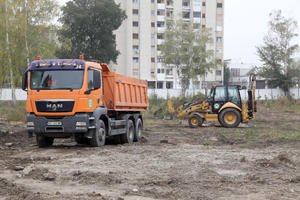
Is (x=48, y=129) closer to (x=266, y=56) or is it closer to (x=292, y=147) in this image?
(x=292, y=147)

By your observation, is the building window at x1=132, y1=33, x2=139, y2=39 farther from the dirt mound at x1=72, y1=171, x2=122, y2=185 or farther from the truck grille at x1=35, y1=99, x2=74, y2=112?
the dirt mound at x1=72, y1=171, x2=122, y2=185

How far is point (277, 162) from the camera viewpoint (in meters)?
10.7

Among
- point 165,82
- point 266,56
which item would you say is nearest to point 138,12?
point 165,82

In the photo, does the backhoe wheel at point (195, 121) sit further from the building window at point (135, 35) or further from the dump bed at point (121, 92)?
the building window at point (135, 35)

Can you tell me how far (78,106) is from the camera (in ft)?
44.0

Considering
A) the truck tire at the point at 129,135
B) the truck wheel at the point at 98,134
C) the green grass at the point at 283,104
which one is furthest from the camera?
the green grass at the point at 283,104

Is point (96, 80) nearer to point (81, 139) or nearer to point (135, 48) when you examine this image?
point (81, 139)

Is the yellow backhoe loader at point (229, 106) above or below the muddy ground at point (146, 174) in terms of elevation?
above

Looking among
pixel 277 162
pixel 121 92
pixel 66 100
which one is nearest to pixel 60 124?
pixel 66 100

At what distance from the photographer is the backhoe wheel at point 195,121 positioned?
2490cm

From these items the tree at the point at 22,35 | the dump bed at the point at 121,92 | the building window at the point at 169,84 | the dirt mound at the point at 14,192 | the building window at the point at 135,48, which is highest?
the building window at the point at 135,48

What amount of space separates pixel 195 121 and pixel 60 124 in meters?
13.0

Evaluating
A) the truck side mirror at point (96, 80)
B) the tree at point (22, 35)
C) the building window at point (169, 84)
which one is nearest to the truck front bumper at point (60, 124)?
the truck side mirror at point (96, 80)

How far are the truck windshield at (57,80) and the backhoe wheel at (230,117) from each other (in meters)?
12.6
